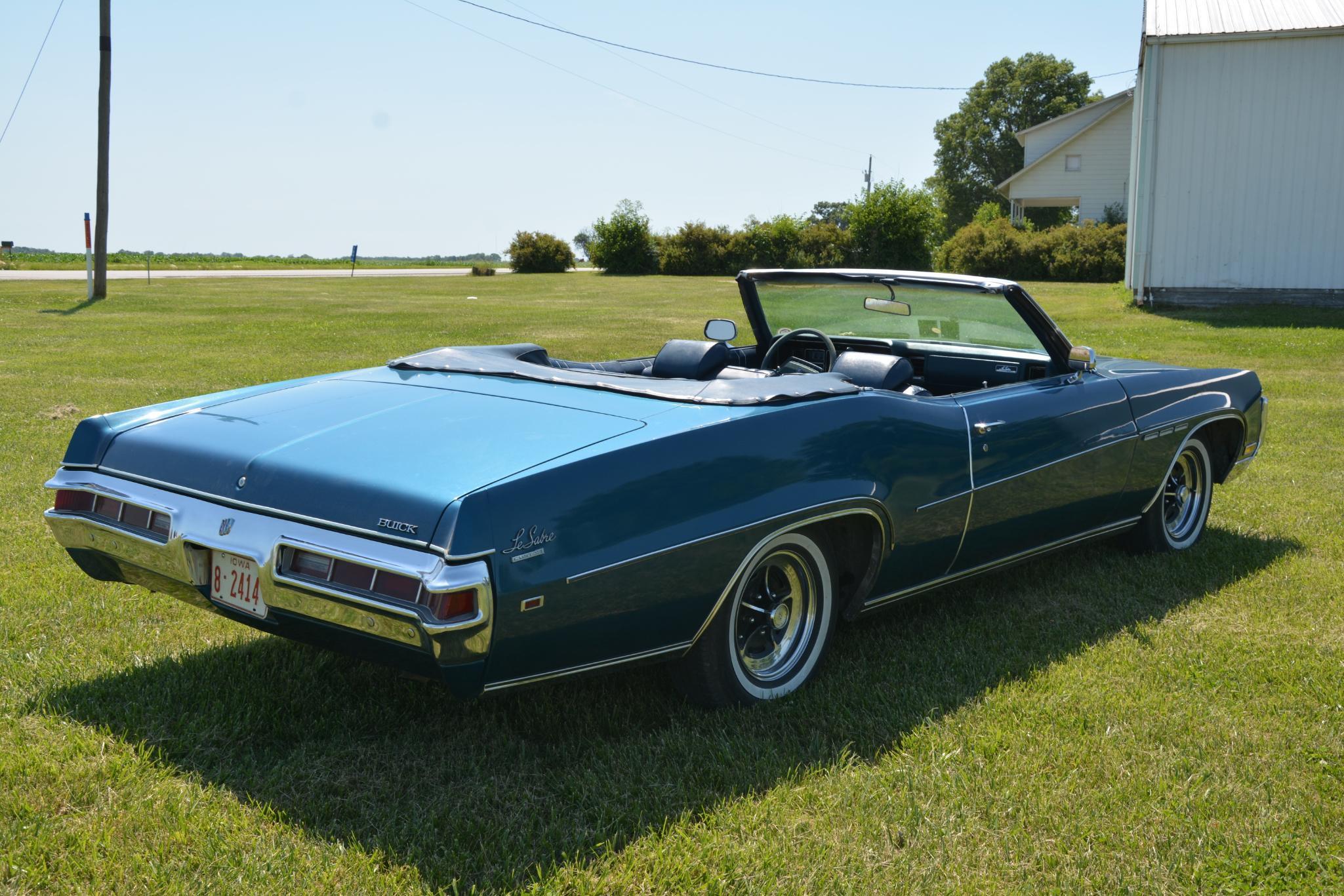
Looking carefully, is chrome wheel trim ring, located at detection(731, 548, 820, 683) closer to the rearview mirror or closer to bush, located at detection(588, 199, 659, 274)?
the rearview mirror

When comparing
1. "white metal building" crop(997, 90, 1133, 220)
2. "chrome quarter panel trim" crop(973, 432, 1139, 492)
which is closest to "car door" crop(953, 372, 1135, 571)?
"chrome quarter panel trim" crop(973, 432, 1139, 492)

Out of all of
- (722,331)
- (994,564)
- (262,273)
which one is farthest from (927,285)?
(262,273)

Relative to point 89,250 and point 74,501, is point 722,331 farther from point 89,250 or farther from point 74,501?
point 89,250

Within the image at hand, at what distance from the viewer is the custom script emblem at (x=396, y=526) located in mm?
2637

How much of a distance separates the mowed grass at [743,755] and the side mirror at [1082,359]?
844mm

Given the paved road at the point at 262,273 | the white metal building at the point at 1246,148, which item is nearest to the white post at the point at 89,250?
the paved road at the point at 262,273

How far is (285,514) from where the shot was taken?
9.30 ft

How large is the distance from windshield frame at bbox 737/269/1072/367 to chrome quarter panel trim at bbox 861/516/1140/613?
2.20ft

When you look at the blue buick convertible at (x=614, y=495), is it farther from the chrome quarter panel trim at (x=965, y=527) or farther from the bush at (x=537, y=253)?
the bush at (x=537, y=253)

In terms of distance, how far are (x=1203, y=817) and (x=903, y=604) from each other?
1655 mm

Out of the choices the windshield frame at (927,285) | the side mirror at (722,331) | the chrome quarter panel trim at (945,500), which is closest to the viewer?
the chrome quarter panel trim at (945,500)

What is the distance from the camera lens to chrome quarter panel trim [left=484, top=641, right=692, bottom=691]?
2.73 m

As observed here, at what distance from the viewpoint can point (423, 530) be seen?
8.59 ft

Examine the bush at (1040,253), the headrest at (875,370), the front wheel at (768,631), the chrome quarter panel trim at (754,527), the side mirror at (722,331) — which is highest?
the bush at (1040,253)
